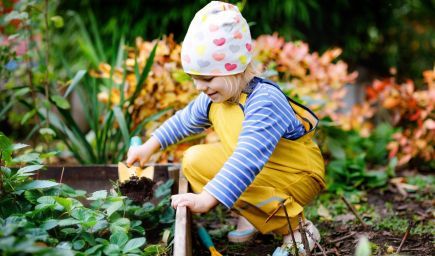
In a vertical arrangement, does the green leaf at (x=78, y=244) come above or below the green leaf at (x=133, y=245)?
above

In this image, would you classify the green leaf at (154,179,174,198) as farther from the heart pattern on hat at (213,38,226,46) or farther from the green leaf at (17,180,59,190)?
the heart pattern on hat at (213,38,226,46)

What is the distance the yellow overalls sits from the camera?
2018 millimetres

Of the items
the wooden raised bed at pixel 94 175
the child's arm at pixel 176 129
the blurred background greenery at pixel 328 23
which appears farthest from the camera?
the blurred background greenery at pixel 328 23

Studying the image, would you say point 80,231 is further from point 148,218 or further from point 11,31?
point 11,31

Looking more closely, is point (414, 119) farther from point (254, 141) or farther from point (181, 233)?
point (181, 233)

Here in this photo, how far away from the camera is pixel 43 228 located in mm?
1573

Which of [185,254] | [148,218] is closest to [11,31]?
[148,218]

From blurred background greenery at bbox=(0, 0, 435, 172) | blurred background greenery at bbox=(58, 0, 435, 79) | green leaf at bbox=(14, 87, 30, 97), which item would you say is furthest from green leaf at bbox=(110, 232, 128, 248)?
blurred background greenery at bbox=(58, 0, 435, 79)

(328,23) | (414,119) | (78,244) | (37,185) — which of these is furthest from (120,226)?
(328,23)

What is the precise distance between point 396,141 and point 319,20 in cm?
190

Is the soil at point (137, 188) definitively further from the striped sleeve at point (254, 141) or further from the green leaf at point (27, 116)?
the green leaf at point (27, 116)

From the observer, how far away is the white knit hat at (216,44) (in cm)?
183

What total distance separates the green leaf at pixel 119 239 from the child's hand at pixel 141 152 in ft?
1.75

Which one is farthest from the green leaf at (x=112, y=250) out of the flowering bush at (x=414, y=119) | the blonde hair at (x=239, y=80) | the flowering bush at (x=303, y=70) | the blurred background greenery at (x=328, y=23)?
the blurred background greenery at (x=328, y=23)
